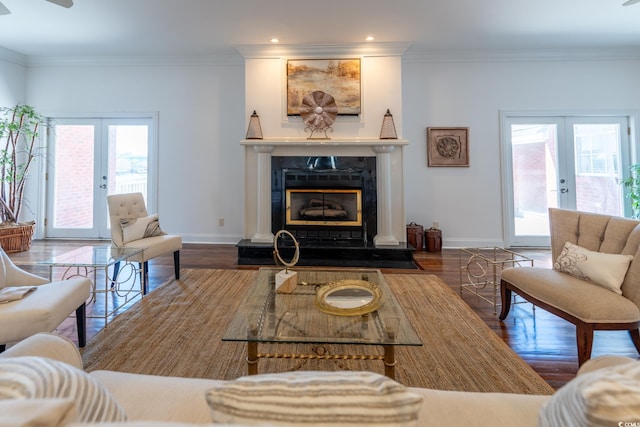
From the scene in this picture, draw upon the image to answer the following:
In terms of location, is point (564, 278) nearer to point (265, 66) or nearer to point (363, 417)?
point (363, 417)

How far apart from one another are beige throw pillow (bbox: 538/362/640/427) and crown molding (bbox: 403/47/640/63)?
5003mm

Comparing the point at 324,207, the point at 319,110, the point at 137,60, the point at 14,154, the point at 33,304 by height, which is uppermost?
the point at 137,60

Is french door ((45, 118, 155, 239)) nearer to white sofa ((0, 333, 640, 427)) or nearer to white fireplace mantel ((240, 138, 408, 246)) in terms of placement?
white fireplace mantel ((240, 138, 408, 246))

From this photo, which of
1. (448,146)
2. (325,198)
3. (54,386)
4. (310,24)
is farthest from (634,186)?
(54,386)

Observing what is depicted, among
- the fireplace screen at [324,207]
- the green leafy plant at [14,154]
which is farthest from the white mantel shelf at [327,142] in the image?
the green leafy plant at [14,154]

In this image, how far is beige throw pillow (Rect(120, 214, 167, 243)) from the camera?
3.05m

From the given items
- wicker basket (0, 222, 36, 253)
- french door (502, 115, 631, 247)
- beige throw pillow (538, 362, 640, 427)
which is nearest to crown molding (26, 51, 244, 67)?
wicker basket (0, 222, 36, 253)

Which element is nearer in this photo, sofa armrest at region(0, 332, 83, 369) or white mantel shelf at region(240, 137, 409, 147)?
sofa armrest at region(0, 332, 83, 369)

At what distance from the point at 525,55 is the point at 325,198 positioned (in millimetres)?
3709

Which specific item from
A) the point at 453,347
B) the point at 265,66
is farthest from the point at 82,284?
the point at 265,66

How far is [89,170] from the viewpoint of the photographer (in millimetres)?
5070

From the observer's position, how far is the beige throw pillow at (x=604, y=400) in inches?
18.2

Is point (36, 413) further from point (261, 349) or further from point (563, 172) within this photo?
point (563, 172)

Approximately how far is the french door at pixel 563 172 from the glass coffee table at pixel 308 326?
3866mm
